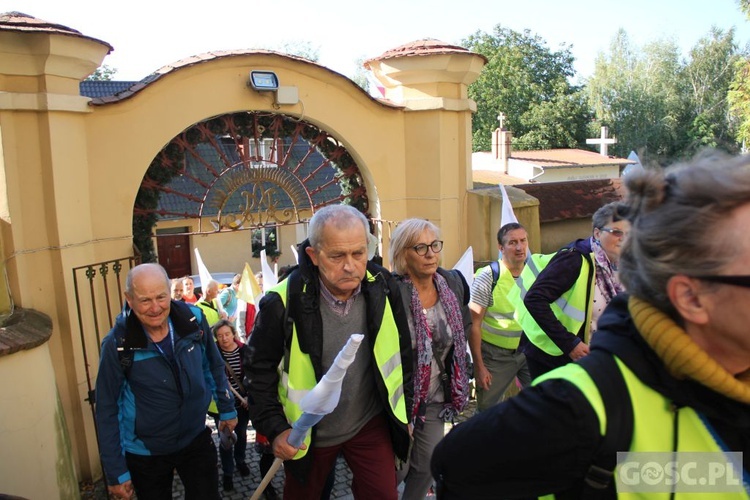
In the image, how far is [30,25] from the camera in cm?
410

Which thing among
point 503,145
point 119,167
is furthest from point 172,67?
point 503,145

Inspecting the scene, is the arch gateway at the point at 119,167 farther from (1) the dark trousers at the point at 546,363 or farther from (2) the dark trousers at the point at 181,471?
(1) the dark trousers at the point at 546,363

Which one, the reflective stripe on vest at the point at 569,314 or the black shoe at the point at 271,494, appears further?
the black shoe at the point at 271,494

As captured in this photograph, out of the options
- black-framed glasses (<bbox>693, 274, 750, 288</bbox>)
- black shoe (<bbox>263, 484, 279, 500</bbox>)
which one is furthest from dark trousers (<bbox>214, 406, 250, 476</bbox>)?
black-framed glasses (<bbox>693, 274, 750, 288</bbox>)

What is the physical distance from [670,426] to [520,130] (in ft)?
128

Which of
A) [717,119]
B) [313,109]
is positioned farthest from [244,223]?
[717,119]

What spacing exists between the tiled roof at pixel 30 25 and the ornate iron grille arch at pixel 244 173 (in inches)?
44.4

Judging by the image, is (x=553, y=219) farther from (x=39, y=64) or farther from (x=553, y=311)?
(x=39, y=64)

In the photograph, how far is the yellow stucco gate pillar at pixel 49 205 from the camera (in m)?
3.94

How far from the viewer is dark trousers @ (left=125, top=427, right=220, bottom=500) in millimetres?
3102

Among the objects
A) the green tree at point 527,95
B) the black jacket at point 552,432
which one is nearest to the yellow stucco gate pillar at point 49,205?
the black jacket at point 552,432

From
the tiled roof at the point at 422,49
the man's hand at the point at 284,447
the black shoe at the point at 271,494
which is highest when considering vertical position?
the tiled roof at the point at 422,49

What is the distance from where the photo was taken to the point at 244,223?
563 cm

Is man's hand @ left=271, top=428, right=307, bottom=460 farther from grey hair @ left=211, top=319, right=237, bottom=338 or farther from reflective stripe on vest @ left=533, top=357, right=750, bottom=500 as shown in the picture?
grey hair @ left=211, top=319, right=237, bottom=338
